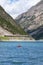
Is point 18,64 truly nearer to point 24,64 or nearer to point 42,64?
point 24,64

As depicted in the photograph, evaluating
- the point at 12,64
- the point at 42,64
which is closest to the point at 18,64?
the point at 12,64

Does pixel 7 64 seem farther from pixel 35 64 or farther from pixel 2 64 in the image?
pixel 35 64

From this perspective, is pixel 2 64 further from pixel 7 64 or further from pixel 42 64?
pixel 42 64

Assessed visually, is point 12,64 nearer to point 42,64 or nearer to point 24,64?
point 24,64

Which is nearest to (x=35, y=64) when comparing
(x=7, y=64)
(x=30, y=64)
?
(x=30, y=64)

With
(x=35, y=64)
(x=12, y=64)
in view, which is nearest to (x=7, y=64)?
(x=12, y=64)
